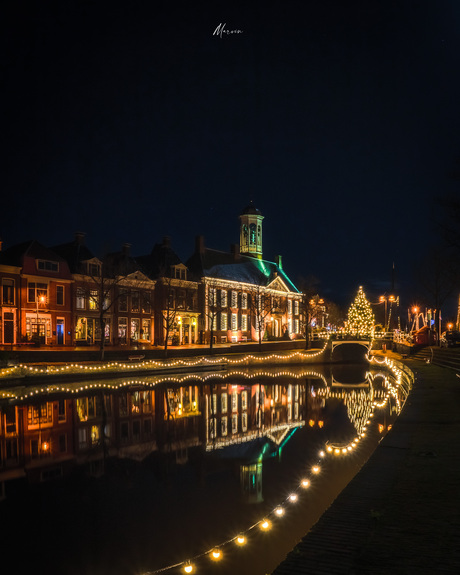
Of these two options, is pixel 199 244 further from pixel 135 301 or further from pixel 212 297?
pixel 135 301

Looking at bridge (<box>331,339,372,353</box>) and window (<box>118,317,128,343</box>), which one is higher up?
window (<box>118,317,128,343</box>)

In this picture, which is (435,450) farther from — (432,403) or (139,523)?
(432,403)

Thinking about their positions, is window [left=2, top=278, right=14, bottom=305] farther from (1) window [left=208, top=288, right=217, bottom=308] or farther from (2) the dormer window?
(1) window [left=208, top=288, right=217, bottom=308]

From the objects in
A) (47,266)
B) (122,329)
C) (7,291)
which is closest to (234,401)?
(7,291)

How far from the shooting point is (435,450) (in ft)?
33.4

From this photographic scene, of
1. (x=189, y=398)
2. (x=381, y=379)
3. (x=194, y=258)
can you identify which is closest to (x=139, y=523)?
(x=189, y=398)

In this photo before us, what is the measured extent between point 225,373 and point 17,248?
20168 mm

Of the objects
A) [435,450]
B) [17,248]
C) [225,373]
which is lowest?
[225,373]

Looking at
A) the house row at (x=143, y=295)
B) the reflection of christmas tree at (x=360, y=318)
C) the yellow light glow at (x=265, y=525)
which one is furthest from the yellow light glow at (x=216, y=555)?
the reflection of christmas tree at (x=360, y=318)

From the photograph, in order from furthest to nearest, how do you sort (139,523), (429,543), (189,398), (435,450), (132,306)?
(132,306)
(189,398)
(435,450)
(139,523)
(429,543)

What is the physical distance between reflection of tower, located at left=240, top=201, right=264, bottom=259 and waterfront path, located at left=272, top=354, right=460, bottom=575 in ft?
216

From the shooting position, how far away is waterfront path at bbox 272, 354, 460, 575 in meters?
5.20

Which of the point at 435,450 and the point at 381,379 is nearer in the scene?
the point at 435,450

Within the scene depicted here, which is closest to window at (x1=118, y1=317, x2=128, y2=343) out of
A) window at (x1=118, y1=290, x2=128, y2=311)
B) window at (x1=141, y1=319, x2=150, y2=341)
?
window at (x1=118, y1=290, x2=128, y2=311)
